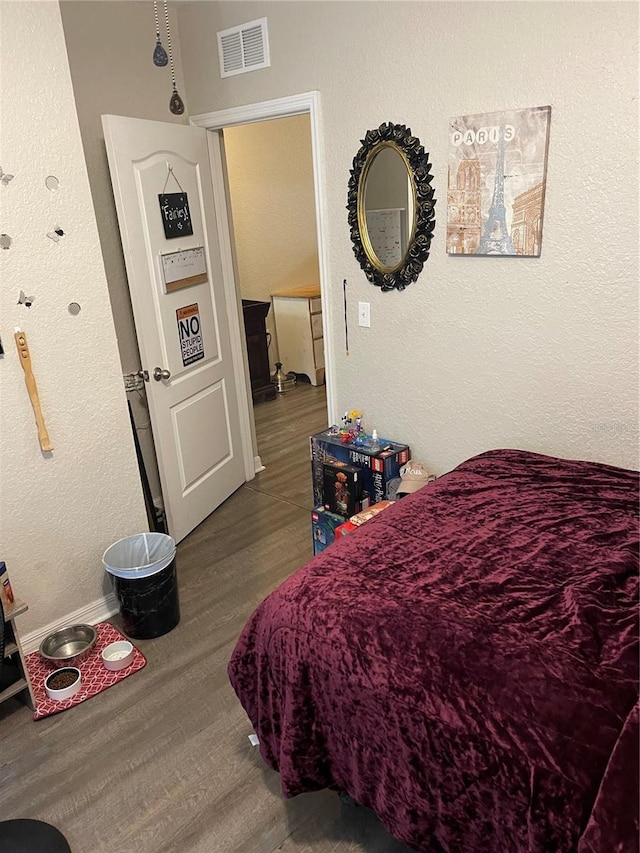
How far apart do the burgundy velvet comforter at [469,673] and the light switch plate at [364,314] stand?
1191 mm

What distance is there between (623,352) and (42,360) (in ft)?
6.95

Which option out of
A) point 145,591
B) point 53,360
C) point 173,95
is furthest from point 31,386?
point 173,95

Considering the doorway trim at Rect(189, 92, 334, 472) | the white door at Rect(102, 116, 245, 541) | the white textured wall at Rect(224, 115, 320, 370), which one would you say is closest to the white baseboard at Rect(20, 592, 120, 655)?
the white door at Rect(102, 116, 245, 541)

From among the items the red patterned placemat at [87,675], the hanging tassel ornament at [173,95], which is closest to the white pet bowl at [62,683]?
the red patterned placemat at [87,675]

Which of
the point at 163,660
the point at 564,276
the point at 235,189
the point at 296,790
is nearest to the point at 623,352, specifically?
the point at 564,276

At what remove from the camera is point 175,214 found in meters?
3.10

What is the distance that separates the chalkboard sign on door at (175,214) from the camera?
3.03 meters

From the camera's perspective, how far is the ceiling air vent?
288cm

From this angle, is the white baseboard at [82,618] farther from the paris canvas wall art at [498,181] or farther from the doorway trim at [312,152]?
the paris canvas wall art at [498,181]

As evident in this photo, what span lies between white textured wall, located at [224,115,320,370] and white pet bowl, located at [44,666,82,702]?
13.2 feet

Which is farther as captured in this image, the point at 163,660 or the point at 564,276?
the point at 163,660

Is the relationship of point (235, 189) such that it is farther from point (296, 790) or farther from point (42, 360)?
point (296, 790)

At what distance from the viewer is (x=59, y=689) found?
7.58ft

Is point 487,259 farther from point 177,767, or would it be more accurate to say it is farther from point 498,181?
point 177,767
